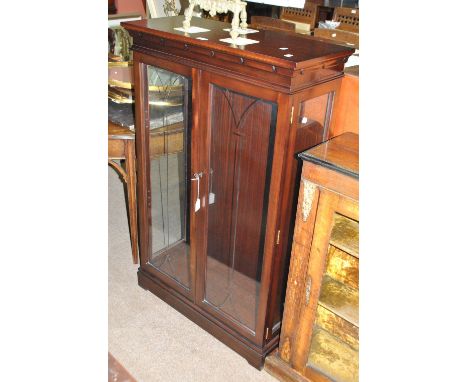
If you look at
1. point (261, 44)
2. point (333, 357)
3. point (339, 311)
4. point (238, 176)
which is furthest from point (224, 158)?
point (333, 357)

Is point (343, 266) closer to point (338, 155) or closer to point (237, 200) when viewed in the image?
point (338, 155)

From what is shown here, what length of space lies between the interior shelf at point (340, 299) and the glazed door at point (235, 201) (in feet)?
0.91

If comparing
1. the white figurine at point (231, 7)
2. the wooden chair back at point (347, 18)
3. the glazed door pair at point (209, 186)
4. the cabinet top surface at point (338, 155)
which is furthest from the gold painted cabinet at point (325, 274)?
the wooden chair back at point (347, 18)

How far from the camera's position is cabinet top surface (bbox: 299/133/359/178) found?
1.28m

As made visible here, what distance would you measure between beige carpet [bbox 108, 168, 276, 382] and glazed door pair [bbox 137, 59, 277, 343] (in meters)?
0.13

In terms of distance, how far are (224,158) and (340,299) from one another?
0.65m

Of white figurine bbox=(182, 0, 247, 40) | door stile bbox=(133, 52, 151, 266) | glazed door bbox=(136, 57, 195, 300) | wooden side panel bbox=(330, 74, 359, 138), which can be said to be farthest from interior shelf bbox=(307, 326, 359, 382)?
white figurine bbox=(182, 0, 247, 40)

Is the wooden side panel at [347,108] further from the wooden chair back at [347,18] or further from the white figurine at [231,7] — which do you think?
the wooden chair back at [347,18]

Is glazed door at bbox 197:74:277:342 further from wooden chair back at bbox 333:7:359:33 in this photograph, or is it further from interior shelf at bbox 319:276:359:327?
wooden chair back at bbox 333:7:359:33

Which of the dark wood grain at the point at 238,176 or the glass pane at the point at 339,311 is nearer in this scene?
the glass pane at the point at 339,311

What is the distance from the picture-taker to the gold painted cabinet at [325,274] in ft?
4.38

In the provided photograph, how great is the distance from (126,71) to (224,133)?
110 cm
